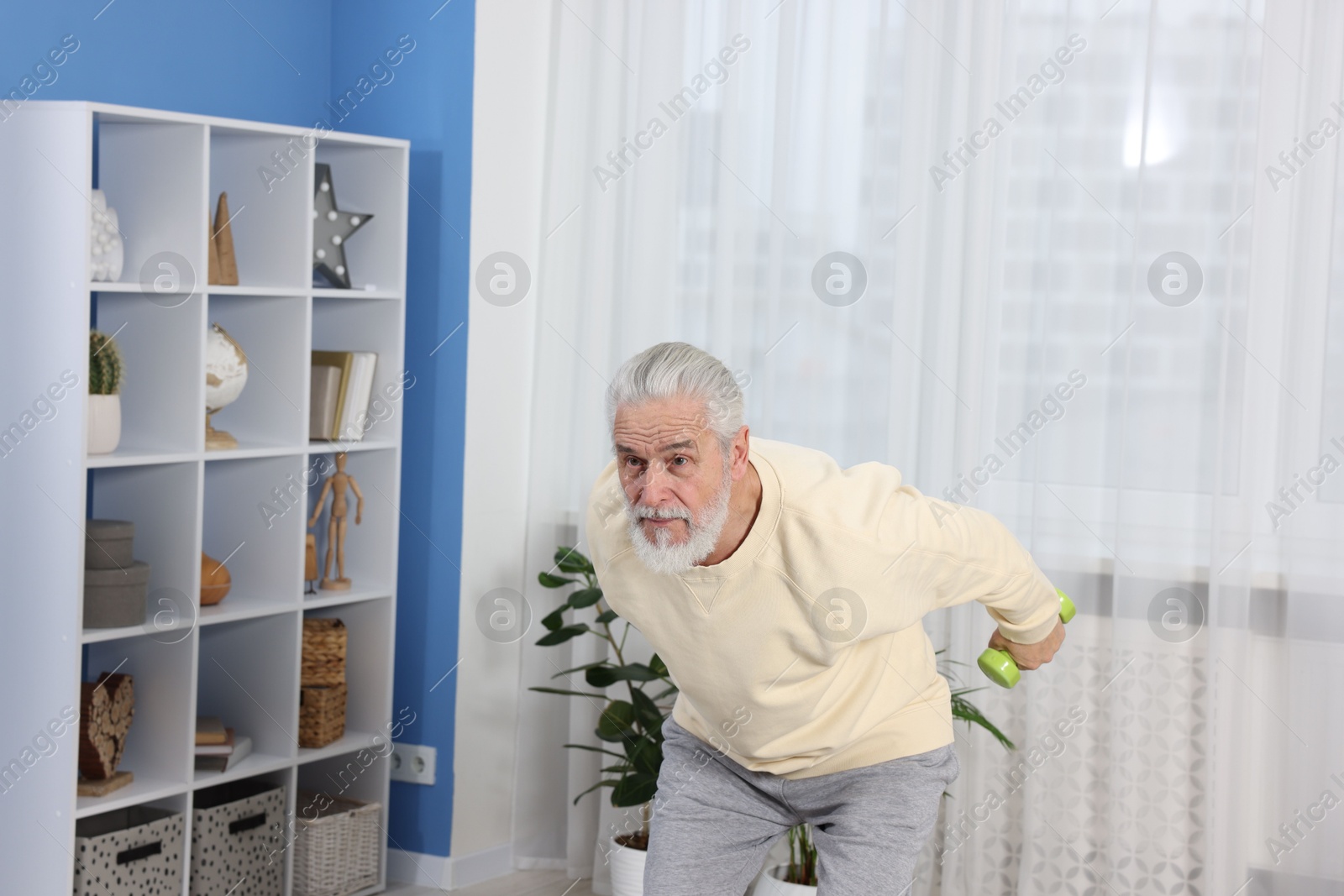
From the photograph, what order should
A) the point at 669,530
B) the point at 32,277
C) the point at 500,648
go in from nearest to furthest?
the point at 669,530, the point at 32,277, the point at 500,648

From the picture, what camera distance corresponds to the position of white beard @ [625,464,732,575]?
5.95 ft

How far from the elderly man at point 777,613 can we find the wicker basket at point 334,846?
1433mm

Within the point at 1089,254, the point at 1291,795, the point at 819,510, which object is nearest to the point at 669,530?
the point at 819,510

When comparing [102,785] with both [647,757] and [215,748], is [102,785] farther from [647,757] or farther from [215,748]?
[647,757]

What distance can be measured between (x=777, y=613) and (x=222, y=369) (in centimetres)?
160

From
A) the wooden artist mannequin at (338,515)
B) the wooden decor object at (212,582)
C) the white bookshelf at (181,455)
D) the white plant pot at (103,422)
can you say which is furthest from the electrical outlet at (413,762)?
the white plant pot at (103,422)

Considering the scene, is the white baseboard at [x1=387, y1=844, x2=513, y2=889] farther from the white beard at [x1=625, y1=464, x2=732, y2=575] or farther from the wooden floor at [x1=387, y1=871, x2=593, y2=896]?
the white beard at [x1=625, y1=464, x2=732, y2=575]

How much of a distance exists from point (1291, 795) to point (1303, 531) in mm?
546

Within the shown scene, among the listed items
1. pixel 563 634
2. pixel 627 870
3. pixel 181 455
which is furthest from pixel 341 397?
pixel 627 870

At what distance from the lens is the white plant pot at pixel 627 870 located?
3.04m

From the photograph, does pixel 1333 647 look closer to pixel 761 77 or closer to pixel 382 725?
pixel 761 77

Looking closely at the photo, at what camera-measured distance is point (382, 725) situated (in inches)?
132

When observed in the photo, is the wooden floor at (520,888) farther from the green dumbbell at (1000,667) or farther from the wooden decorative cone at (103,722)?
the green dumbbell at (1000,667)

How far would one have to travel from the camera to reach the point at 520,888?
11.3ft
